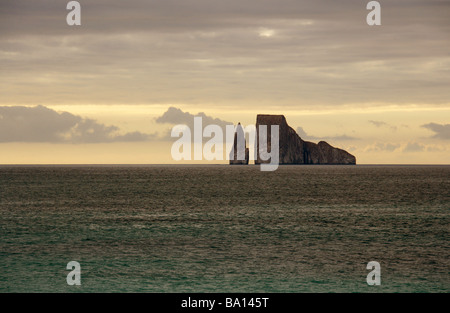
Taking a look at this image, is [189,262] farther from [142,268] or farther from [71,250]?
[71,250]

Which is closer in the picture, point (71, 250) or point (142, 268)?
point (142, 268)

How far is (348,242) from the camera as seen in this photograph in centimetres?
4641

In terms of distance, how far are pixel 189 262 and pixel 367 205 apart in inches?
2098

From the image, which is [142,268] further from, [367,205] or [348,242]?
[367,205]

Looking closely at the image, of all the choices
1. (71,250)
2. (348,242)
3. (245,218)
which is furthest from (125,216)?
(348,242)

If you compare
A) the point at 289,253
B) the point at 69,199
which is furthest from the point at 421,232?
the point at 69,199

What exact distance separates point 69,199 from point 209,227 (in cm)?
4508

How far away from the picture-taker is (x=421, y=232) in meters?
52.6
